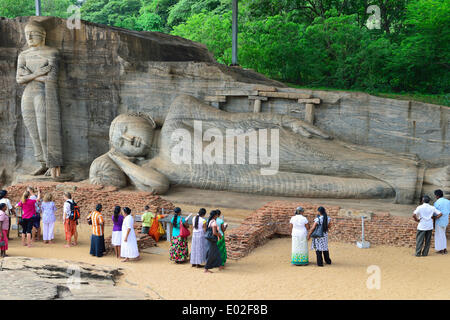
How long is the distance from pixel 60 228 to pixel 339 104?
5856mm

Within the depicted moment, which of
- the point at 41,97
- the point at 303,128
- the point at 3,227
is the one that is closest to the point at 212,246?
the point at 3,227

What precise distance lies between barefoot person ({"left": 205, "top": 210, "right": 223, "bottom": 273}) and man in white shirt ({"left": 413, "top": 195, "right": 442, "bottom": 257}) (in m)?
2.85

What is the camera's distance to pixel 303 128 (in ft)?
33.0

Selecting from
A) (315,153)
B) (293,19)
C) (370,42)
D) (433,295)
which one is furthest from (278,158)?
(293,19)

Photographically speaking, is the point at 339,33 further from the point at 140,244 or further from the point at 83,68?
the point at 140,244

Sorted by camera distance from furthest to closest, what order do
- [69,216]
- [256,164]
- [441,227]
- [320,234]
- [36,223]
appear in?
[256,164] < [36,223] < [69,216] < [441,227] < [320,234]

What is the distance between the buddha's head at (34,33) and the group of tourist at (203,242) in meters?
6.17

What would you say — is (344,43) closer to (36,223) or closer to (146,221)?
(146,221)

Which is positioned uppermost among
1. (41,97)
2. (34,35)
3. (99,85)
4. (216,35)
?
(216,35)

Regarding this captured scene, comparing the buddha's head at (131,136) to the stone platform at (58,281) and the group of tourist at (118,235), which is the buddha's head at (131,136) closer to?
A: the group of tourist at (118,235)

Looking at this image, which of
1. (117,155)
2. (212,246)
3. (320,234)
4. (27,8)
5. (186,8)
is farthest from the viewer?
(27,8)

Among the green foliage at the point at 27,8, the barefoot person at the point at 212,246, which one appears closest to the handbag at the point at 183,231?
the barefoot person at the point at 212,246

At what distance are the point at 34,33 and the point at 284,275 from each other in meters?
7.94

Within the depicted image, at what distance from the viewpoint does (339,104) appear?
1036 centimetres
